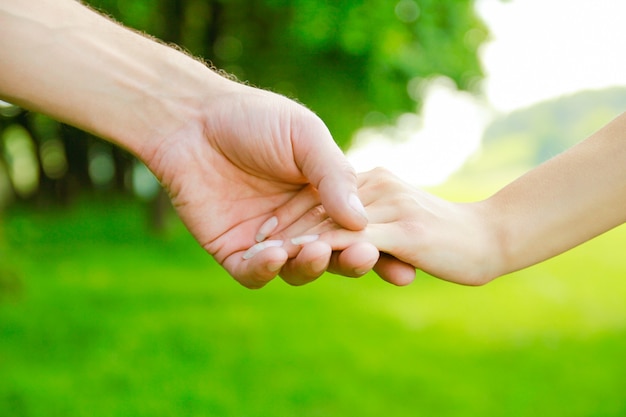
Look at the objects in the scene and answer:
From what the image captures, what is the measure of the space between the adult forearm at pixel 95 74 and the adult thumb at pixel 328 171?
424 mm

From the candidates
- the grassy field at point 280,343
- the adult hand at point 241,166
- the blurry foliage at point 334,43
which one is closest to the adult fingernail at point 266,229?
the adult hand at point 241,166

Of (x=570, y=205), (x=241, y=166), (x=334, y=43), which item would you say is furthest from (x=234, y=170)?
(x=334, y=43)

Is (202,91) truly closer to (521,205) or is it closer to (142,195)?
(521,205)

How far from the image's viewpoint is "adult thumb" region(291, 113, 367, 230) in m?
2.19

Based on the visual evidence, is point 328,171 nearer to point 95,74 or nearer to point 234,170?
point 234,170

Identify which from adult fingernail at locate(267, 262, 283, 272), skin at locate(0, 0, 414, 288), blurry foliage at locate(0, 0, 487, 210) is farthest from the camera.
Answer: blurry foliage at locate(0, 0, 487, 210)

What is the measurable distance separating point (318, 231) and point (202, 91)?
68 cm

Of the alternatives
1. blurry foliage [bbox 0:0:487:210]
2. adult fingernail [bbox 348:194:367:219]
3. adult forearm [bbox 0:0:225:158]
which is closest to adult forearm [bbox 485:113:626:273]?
adult fingernail [bbox 348:194:367:219]

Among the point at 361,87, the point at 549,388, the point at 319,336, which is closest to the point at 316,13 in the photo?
the point at 361,87

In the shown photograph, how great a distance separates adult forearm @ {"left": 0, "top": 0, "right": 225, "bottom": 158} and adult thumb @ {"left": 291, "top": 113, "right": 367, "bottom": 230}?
0.42 metres

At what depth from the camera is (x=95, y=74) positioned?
236 cm

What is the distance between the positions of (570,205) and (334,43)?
15.5 ft

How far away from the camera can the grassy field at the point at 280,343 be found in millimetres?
5035

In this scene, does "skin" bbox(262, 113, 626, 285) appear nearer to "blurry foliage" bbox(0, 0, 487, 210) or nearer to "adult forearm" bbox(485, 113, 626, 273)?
"adult forearm" bbox(485, 113, 626, 273)
